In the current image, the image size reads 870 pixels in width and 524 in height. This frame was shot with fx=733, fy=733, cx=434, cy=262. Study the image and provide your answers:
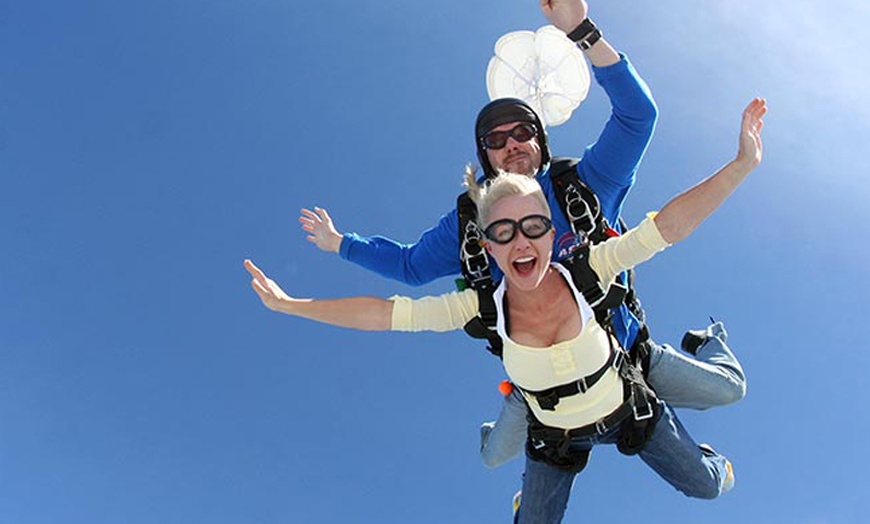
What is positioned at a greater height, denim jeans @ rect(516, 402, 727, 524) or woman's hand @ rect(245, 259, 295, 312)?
woman's hand @ rect(245, 259, 295, 312)

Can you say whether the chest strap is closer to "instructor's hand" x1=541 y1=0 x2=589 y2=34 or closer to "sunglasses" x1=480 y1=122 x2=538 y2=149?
"sunglasses" x1=480 y1=122 x2=538 y2=149

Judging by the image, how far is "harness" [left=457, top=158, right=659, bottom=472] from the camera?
4.76 meters

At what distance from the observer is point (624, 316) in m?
5.52

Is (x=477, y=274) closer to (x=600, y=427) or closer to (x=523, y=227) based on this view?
(x=523, y=227)

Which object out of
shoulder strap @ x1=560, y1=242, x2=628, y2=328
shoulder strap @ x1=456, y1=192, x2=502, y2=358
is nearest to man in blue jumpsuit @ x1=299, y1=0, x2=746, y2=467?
shoulder strap @ x1=456, y1=192, x2=502, y2=358

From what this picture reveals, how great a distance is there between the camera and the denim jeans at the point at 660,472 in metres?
5.59

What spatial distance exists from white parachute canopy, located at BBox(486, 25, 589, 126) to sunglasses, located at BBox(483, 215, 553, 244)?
11.8 feet

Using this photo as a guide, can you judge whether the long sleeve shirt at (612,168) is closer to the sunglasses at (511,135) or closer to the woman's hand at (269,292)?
the sunglasses at (511,135)

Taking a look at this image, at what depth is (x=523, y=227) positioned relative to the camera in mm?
4535

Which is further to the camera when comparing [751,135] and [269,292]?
[269,292]

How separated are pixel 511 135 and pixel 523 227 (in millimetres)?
1440

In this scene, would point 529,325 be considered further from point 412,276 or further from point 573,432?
point 412,276

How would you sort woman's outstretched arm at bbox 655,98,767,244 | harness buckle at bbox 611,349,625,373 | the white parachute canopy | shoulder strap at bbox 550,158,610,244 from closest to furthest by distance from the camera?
woman's outstretched arm at bbox 655,98,767,244 → harness buckle at bbox 611,349,625,373 → shoulder strap at bbox 550,158,610,244 → the white parachute canopy

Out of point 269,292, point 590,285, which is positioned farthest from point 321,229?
point 590,285
